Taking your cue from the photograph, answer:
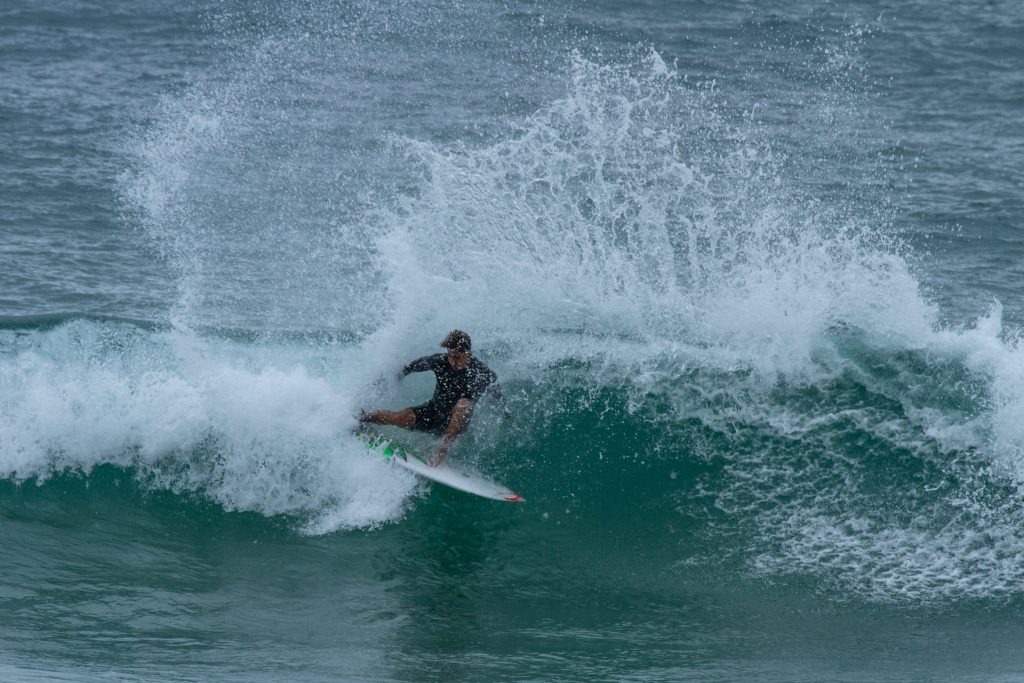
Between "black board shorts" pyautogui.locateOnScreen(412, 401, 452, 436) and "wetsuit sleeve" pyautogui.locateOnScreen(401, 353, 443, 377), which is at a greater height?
"wetsuit sleeve" pyautogui.locateOnScreen(401, 353, 443, 377)

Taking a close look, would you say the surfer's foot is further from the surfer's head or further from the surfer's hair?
the surfer's hair

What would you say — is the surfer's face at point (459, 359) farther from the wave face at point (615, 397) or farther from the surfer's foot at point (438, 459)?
the surfer's foot at point (438, 459)

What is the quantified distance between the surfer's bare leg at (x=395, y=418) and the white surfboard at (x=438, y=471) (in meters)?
0.13

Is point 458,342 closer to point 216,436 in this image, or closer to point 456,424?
point 456,424

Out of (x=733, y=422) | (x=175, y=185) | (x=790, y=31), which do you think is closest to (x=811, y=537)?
(x=733, y=422)

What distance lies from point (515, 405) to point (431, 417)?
1.17 metres

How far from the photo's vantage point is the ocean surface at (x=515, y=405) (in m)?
8.74

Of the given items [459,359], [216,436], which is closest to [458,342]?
[459,359]

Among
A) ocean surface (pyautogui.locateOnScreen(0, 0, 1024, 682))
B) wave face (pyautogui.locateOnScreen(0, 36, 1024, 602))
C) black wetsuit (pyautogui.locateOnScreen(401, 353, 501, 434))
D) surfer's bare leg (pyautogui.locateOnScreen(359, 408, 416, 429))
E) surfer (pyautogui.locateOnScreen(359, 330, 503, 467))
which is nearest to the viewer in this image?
ocean surface (pyautogui.locateOnScreen(0, 0, 1024, 682))

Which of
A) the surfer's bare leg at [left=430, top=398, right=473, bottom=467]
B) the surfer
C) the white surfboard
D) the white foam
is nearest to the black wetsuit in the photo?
the surfer

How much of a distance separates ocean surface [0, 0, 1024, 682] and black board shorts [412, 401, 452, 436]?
0.43 meters

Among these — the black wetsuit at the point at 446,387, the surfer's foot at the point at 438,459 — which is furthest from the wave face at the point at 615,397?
the black wetsuit at the point at 446,387

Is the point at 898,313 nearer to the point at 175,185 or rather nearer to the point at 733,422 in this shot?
the point at 733,422

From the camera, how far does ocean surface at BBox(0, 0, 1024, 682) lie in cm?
874
